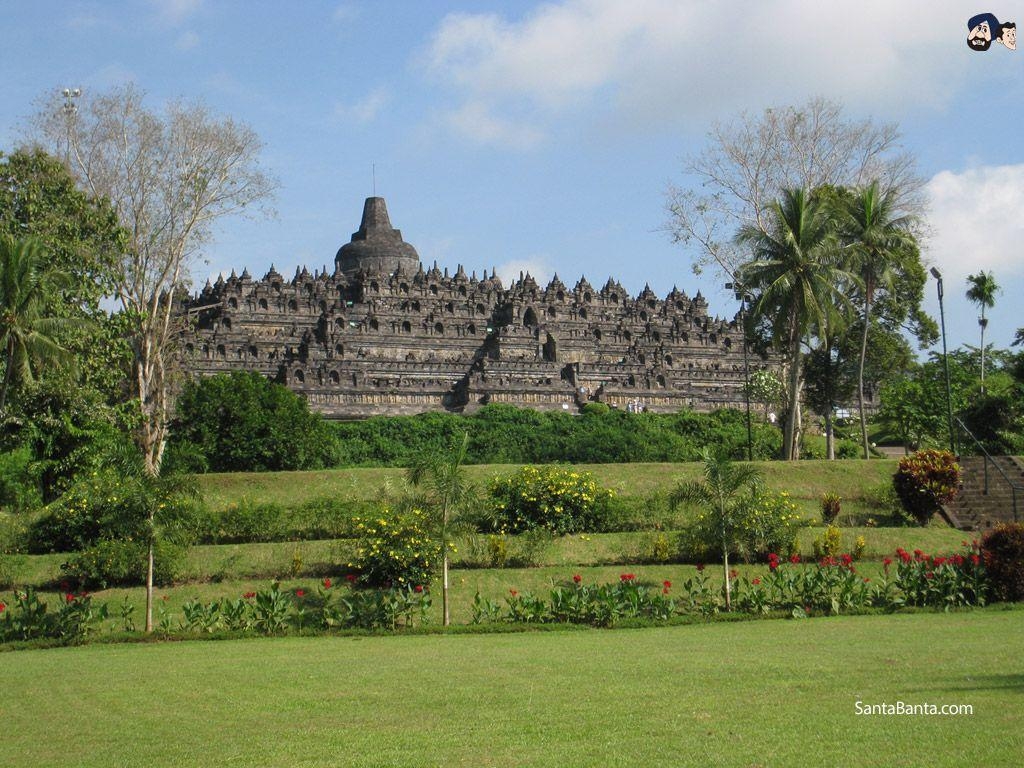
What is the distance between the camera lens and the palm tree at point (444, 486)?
21797 mm

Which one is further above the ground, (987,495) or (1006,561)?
(987,495)

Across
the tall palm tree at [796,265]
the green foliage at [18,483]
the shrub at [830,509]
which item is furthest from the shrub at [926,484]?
the green foliage at [18,483]

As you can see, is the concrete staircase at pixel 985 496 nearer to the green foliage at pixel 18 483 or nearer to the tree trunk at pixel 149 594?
the tree trunk at pixel 149 594

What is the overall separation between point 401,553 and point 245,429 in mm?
17536

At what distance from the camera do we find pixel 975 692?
1116 cm

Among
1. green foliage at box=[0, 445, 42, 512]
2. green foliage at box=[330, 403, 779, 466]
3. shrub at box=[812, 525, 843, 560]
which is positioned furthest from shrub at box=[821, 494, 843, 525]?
green foliage at box=[0, 445, 42, 512]

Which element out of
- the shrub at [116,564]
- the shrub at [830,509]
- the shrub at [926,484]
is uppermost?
the shrub at [926,484]

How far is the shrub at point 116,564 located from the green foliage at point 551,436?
2217cm

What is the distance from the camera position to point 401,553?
901 inches

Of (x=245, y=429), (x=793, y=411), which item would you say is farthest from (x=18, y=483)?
(x=793, y=411)

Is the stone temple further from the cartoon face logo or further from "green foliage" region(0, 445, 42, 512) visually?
the cartoon face logo

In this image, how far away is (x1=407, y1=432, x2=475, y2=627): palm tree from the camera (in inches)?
858

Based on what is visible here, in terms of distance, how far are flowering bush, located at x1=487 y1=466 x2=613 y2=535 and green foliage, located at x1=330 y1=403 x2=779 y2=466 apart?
1668cm

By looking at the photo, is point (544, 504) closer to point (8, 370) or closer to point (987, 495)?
point (987, 495)
